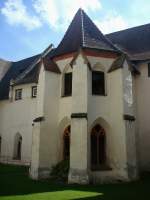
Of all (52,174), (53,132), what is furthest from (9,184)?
(53,132)

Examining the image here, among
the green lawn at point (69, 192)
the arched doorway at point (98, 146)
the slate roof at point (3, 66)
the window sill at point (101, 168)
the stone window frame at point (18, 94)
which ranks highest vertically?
the slate roof at point (3, 66)

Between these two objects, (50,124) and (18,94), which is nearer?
(50,124)

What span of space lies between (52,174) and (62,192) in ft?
15.1

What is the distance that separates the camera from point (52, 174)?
54.4 ft

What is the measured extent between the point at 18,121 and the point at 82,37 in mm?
12709

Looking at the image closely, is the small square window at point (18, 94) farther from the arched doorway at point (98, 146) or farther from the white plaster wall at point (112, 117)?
the arched doorway at point (98, 146)

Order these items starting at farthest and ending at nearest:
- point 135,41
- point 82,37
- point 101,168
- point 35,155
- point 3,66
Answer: point 3,66 → point 135,41 → point 82,37 → point 35,155 → point 101,168

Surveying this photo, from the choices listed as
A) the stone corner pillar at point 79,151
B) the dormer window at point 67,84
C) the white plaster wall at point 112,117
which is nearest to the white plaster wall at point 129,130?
the white plaster wall at point 112,117

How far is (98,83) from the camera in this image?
1770 centimetres

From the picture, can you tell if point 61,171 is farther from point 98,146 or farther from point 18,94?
point 18,94

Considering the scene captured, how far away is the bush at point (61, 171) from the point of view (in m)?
15.8

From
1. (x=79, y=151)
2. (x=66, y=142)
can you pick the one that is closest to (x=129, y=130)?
(x=79, y=151)

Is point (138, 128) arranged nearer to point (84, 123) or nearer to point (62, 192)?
point (84, 123)

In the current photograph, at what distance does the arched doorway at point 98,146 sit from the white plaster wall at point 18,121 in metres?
10.6
